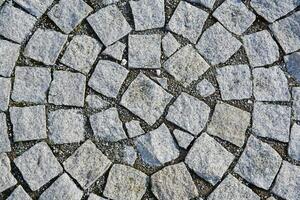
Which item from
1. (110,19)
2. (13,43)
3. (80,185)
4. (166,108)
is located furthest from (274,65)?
(13,43)

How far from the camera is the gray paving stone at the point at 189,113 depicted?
3.18 meters

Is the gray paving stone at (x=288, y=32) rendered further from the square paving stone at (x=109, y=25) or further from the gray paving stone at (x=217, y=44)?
the square paving stone at (x=109, y=25)

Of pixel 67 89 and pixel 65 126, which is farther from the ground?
pixel 67 89

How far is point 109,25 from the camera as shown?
328 cm

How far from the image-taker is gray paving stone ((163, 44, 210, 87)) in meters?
3.25

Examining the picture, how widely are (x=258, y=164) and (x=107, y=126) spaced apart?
92cm

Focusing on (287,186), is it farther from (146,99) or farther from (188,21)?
(188,21)

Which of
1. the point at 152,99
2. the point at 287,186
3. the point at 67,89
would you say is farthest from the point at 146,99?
the point at 287,186

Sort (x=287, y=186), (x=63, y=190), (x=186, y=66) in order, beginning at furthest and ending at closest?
(x=186, y=66)
(x=287, y=186)
(x=63, y=190)

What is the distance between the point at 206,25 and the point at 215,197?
105 cm

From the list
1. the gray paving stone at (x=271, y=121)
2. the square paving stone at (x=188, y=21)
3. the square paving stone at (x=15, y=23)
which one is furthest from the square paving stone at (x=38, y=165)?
the gray paving stone at (x=271, y=121)

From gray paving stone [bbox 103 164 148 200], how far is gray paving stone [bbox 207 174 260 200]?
1.32 ft

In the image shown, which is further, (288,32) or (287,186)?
(288,32)

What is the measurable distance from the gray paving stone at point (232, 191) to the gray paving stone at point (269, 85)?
528mm
